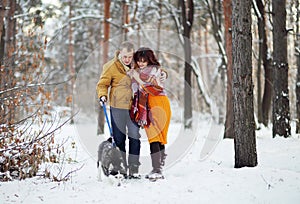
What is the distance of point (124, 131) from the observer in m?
4.55

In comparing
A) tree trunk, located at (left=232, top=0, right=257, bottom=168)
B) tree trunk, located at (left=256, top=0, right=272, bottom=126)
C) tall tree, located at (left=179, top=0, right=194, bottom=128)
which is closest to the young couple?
tree trunk, located at (left=232, top=0, right=257, bottom=168)

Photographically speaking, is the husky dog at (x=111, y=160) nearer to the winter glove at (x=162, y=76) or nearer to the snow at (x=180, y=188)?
the snow at (x=180, y=188)

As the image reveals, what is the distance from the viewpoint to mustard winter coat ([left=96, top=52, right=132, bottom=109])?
450cm

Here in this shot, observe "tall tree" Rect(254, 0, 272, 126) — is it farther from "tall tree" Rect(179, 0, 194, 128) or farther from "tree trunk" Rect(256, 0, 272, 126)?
"tall tree" Rect(179, 0, 194, 128)

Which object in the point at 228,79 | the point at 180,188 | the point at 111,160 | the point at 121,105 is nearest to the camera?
the point at 180,188

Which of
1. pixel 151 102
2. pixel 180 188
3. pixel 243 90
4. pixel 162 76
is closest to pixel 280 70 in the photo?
pixel 243 90

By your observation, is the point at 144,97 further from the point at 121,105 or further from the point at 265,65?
the point at 265,65

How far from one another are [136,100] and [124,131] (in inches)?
16.8

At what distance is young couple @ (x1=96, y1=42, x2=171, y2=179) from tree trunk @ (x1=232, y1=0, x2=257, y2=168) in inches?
38.3

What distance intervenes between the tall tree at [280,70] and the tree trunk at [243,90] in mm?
3134

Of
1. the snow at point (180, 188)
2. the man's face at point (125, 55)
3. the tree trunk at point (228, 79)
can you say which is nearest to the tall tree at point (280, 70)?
the tree trunk at point (228, 79)

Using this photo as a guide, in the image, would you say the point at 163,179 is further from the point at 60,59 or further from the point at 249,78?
the point at 60,59

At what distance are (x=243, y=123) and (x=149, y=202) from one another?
5.99 ft

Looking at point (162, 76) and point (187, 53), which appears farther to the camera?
point (187, 53)
